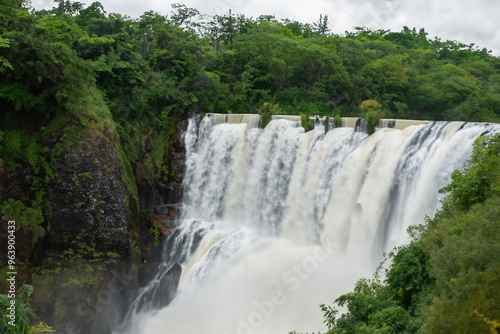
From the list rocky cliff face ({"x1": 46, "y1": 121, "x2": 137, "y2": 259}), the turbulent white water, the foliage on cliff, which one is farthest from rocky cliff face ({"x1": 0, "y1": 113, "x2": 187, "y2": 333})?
the foliage on cliff

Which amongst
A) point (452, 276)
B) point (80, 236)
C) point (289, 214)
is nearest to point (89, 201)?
point (80, 236)

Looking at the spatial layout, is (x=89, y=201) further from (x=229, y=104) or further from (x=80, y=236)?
(x=229, y=104)

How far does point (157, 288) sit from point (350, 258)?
6.99 m

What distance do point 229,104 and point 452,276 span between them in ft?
61.9

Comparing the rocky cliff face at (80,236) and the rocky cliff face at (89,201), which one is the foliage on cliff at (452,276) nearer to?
the rocky cliff face at (80,236)

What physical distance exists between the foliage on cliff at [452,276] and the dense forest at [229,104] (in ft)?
0.09

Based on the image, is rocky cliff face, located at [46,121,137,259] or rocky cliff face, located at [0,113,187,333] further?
rocky cliff face, located at [46,121,137,259]

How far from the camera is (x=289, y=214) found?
60.1 feet

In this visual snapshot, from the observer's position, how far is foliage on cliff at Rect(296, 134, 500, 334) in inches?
245

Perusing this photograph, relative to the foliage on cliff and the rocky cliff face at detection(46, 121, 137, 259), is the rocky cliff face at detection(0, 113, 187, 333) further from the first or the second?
the foliage on cliff

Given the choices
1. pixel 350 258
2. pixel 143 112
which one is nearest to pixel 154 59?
pixel 143 112

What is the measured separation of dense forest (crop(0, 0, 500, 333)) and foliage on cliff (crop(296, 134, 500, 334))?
0.03 meters

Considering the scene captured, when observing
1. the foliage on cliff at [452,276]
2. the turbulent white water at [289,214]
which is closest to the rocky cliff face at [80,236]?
the turbulent white water at [289,214]

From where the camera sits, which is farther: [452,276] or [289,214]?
[289,214]
